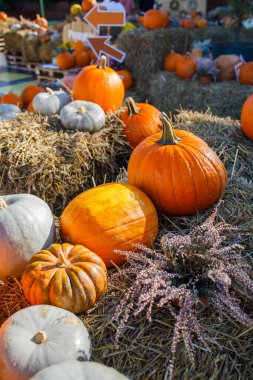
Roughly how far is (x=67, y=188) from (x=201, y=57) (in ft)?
13.5

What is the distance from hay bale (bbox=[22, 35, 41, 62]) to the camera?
1001 centimetres

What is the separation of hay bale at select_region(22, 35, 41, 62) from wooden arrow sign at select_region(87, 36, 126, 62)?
6.06 m

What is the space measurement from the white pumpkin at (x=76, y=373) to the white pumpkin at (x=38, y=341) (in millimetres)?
149

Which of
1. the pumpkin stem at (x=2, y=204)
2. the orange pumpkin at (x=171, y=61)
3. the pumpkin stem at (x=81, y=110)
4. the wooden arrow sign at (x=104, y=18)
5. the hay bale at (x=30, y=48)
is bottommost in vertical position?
the hay bale at (x=30, y=48)

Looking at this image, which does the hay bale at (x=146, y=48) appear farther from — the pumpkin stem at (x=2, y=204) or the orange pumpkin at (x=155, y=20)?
the pumpkin stem at (x=2, y=204)

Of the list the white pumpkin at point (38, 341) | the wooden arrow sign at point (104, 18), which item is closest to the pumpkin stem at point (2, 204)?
the white pumpkin at point (38, 341)

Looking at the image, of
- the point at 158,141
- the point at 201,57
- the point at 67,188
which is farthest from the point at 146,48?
the point at 158,141

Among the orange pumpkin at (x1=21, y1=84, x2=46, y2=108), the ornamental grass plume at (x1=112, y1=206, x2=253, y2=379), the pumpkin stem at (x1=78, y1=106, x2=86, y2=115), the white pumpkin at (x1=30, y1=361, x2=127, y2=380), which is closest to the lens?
the white pumpkin at (x1=30, y1=361, x2=127, y2=380)

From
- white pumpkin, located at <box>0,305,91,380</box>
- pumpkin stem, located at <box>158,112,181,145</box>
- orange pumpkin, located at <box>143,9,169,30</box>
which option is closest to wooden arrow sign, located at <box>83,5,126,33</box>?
orange pumpkin, located at <box>143,9,169,30</box>

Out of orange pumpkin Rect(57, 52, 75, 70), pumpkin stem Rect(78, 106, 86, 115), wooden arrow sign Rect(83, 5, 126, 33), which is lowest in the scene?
orange pumpkin Rect(57, 52, 75, 70)

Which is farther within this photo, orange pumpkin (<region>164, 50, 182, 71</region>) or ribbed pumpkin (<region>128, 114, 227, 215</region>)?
orange pumpkin (<region>164, 50, 182, 71</region>)

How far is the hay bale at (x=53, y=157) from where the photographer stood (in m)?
2.83

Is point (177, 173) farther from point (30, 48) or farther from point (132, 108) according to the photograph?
point (30, 48)

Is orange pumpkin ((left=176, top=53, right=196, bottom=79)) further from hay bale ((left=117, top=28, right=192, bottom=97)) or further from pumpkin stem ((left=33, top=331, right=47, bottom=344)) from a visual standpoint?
pumpkin stem ((left=33, top=331, right=47, bottom=344))
